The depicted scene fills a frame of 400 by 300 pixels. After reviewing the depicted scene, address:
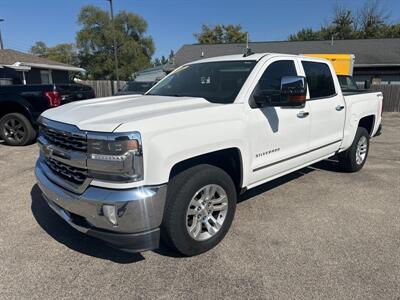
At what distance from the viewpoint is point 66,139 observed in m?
2.68

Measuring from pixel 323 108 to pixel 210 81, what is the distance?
1.68 meters

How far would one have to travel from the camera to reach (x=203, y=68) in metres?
4.14

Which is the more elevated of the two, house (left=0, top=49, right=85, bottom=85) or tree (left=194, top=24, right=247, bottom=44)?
tree (left=194, top=24, right=247, bottom=44)

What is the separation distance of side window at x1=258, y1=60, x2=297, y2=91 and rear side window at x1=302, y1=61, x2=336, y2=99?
38 cm

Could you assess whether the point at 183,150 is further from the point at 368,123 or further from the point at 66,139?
the point at 368,123

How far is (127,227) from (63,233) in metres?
1.40

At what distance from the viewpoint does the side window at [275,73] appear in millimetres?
3594

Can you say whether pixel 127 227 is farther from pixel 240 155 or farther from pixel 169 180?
pixel 240 155

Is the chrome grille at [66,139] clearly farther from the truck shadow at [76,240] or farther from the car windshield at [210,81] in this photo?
the car windshield at [210,81]

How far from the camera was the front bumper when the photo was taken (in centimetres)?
238

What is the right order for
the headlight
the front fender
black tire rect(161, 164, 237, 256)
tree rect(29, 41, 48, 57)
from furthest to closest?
1. tree rect(29, 41, 48, 57)
2. black tire rect(161, 164, 237, 256)
3. the front fender
4. the headlight

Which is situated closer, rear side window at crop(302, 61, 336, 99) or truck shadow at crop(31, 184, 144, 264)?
truck shadow at crop(31, 184, 144, 264)

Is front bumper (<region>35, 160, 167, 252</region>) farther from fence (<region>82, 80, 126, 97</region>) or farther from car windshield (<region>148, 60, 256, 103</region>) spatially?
fence (<region>82, 80, 126, 97</region>)

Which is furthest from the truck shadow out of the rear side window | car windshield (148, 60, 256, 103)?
the rear side window
